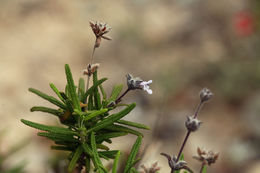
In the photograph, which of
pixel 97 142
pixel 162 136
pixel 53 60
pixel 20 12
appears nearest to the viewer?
pixel 97 142

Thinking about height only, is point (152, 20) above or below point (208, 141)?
above

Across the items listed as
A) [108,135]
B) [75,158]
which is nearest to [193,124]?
[108,135]

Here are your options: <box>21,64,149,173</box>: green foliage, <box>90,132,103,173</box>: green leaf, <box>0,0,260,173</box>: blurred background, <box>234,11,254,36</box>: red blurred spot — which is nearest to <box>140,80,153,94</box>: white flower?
<box>21,64,149,173</box>: green foliage

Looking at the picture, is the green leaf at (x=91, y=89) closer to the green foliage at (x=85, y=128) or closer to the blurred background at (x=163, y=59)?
the green foliage at (x=85, y=128)

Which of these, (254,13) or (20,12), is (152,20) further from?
(20,12)

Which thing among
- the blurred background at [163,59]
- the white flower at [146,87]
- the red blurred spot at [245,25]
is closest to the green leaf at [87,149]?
the white flower at [146,87]

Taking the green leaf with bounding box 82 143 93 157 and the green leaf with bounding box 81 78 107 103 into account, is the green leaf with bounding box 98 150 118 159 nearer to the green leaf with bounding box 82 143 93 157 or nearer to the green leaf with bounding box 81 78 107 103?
the green leaf with bounding box 82 143 93 157

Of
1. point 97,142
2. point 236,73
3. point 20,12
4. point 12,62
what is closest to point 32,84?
point 12,62
